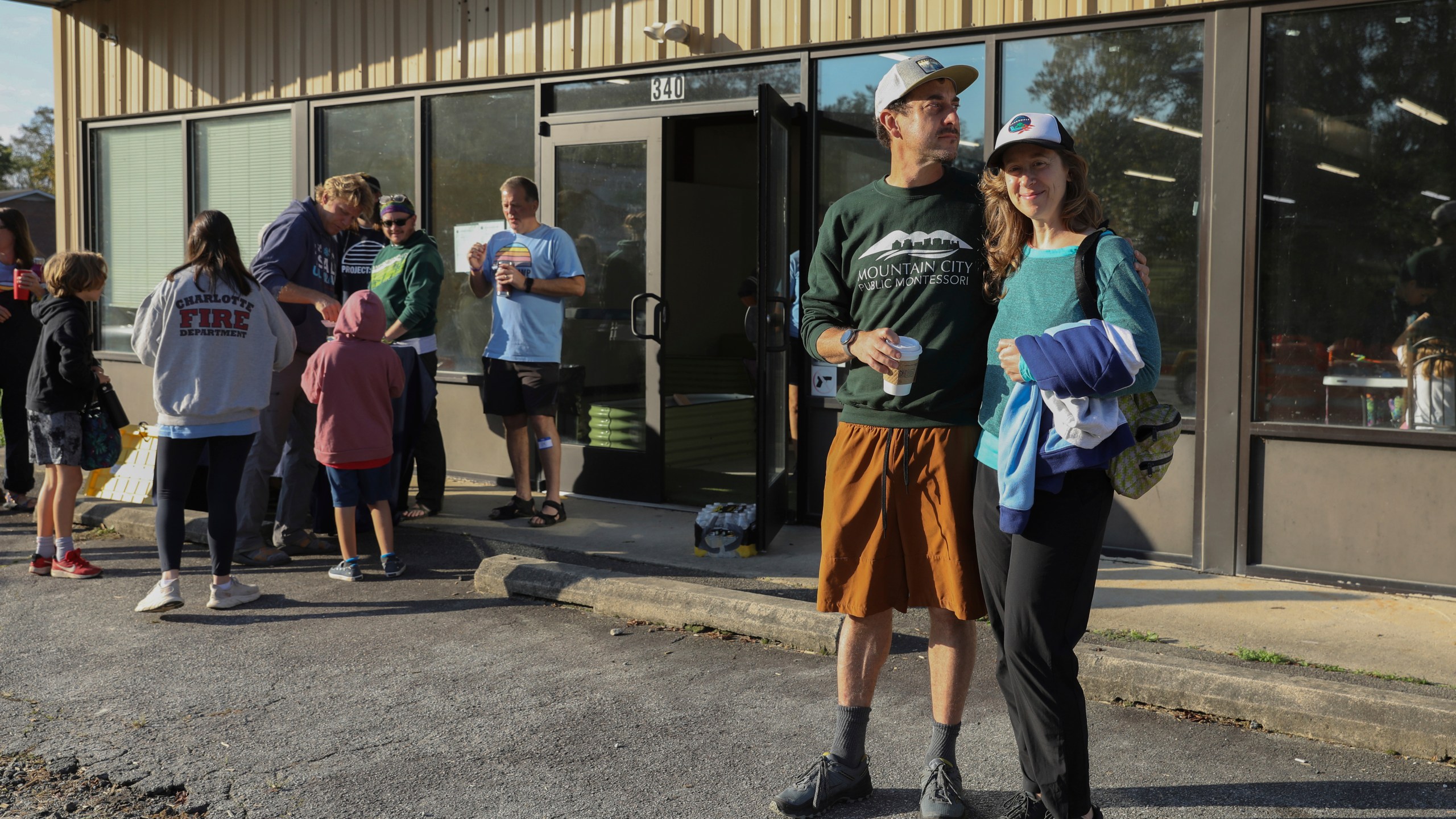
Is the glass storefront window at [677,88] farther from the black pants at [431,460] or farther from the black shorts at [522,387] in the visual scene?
the black pants at [431,460]

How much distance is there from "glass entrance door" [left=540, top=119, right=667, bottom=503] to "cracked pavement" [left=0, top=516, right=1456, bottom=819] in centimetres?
256

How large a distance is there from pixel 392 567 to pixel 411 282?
1.72 metres

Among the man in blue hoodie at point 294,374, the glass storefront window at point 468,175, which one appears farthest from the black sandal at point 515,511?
the glass storefront window at point 468,175

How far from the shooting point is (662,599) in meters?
5.36

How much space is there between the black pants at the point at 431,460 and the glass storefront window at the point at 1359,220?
4671 mm

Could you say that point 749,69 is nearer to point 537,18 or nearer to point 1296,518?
point 537,18

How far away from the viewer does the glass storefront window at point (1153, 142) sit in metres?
6.13

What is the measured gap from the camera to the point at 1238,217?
595 centimetres

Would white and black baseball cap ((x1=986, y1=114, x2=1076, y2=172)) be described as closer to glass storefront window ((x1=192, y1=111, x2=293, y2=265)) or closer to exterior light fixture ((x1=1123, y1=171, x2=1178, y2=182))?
exterior light fixture ((x1=1123, y1=171, x2=1178, y2=182))

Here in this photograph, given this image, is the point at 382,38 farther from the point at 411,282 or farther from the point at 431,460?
the point at 431,460

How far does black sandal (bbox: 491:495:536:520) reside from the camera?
7469 millimetres

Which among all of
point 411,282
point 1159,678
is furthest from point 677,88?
point 1159,678

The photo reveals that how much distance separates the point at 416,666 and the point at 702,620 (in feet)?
3.97

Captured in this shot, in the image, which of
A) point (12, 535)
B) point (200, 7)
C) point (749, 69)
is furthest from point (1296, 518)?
point (200, 7)
